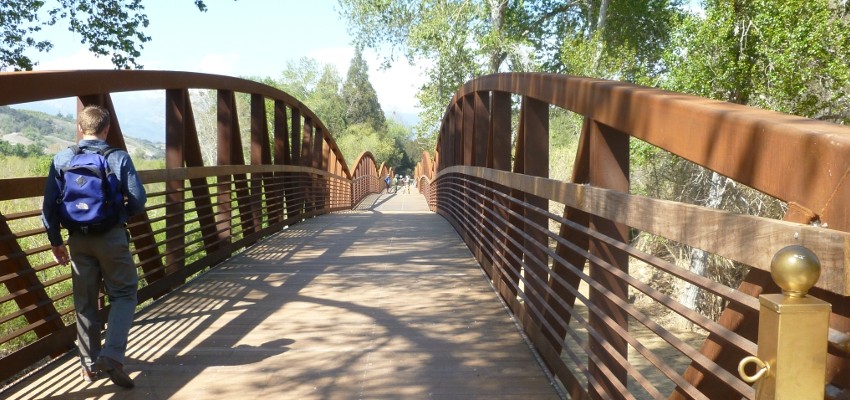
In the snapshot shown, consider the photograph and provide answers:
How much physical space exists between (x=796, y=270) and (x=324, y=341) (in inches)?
138

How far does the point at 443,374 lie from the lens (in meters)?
3.84

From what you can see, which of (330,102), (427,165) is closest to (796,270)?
(427,165)

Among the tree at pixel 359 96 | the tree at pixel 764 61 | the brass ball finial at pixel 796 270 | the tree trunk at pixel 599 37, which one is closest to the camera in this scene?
the brass ball finial at pixel 796 270

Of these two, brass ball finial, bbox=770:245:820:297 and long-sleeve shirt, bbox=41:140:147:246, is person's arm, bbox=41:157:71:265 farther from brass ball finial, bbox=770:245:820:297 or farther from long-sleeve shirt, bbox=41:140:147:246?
brass ball finial, bbox=770:245:820:297

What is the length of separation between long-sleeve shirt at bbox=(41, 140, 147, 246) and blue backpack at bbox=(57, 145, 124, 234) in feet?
0.08

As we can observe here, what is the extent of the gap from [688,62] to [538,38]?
47.5 feet

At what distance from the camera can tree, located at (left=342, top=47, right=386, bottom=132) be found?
85.2 metres

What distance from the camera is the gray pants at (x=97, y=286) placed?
3.62 metres

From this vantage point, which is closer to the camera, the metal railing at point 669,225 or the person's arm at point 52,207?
the metal railing at point 669,225

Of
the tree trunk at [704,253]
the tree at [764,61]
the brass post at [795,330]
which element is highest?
the tree at [764,61]

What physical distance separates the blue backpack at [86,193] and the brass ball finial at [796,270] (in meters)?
3.14

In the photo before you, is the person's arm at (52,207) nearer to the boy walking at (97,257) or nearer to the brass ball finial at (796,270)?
the boy walking at (97,257)

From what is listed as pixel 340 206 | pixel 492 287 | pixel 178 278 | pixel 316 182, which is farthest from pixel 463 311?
pixel 340 206

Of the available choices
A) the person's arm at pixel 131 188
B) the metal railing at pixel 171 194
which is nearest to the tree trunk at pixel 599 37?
the metal railing at pixel 171 194
